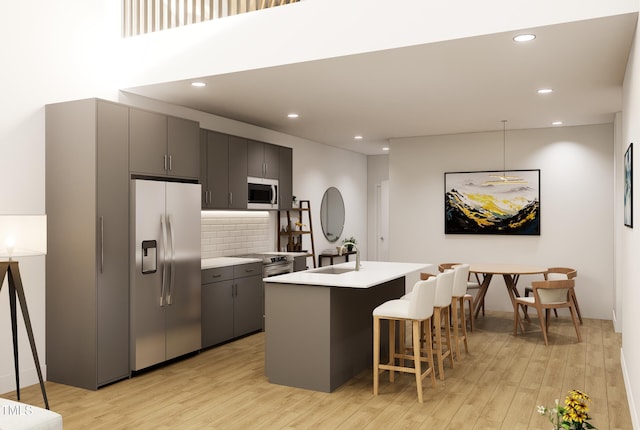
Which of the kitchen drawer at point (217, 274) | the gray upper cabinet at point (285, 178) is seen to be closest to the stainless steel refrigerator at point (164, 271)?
the kitchen drawer at point (217, 274)

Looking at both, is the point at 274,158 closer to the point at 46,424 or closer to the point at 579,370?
the point at 579,370

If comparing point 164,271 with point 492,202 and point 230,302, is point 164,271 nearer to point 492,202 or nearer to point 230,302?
point 230,302

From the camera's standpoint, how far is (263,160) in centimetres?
690

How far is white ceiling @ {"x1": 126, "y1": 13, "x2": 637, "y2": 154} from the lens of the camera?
398 cm

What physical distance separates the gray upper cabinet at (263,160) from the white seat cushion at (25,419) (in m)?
4.20

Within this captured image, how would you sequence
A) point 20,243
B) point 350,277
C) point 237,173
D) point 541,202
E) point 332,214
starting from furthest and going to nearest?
point 332,214, point 541,202, point 237,173, point 350,277, point 20,243

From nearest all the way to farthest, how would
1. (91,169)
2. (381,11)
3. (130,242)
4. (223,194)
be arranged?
(381,11) < (91,169) < (130,242) < (223,194)

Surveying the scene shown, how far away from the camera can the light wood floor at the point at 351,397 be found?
3717mm

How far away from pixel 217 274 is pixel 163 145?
1500 millimetres

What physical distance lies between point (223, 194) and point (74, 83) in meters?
1.96

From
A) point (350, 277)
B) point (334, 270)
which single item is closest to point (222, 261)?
point (334, 270)

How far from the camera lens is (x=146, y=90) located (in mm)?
5285

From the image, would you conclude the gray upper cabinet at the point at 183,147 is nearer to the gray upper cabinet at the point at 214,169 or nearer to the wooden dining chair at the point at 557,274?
the gray upper cabinet at the point at 214,169

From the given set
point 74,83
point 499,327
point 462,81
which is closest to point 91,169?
point 74,83
